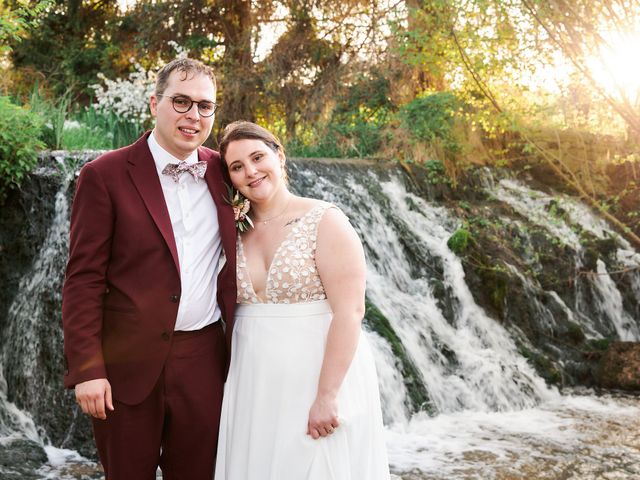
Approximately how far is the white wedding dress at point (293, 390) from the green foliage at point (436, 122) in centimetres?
868

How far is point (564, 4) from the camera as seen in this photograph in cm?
661

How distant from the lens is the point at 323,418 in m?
2.60

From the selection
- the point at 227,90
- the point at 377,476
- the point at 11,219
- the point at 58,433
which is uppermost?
the point at 227,90

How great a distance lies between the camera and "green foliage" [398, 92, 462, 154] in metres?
11.2

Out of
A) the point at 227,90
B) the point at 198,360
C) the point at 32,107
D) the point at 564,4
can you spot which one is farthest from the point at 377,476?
the point at 227,90

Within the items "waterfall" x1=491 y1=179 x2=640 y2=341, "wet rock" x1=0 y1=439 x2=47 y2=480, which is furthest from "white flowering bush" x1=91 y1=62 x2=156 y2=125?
"wet rock" x1=0 y1=439 x2=47 y2=480

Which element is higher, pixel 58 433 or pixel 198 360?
pixel 198 360

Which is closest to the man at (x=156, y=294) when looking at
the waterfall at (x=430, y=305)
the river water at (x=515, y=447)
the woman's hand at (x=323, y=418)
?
the woman's hand at (x=323, y=418)

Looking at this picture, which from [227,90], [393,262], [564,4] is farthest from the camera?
[227,90]

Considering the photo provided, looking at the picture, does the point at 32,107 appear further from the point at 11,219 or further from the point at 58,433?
the point at 58,433

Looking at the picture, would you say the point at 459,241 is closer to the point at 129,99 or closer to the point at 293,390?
the point at 129,99

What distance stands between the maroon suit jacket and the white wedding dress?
21 cm

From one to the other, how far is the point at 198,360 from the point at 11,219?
15.1ft

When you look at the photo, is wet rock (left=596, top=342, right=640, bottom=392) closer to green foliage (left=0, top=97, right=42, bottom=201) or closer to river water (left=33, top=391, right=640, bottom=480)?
river water (left=33, top=391, right=640, bottom=480)
